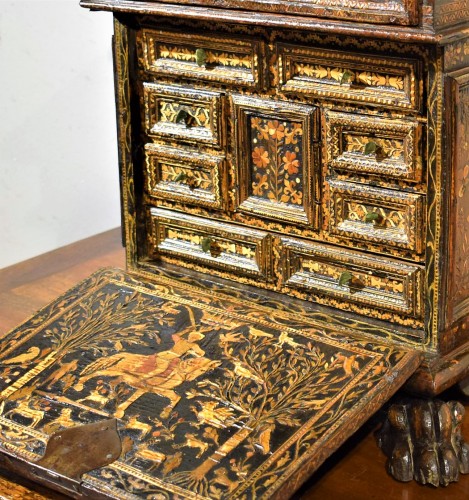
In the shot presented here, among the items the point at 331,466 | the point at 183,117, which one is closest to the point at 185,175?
the point at 183,117

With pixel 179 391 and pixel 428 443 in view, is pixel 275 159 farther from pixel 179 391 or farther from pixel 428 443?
pixel 428 443

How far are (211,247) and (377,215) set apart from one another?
1.77 feet

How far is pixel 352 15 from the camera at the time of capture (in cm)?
259

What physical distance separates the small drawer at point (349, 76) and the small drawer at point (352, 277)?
386mm

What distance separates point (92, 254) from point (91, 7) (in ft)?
4.39

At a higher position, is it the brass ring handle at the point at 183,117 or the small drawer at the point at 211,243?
the brass ring handle at the point at 183,117

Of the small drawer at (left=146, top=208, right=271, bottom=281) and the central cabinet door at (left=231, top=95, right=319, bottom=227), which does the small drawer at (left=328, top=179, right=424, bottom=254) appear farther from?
the small drawer at (left=146, top=208, right=271, bottom=281)

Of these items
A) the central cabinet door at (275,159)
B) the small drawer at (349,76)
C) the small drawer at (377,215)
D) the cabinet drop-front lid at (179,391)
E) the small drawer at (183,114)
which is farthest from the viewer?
the small drawer at (183,114)

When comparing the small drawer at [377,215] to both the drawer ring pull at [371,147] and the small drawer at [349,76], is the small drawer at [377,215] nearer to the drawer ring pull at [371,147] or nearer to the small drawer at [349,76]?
the drawer ring pull at [371,147]

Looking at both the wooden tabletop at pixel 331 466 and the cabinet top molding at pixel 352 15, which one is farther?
the wooden tabletop at pixel 331 466

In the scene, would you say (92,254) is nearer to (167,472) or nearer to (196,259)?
(196,259)

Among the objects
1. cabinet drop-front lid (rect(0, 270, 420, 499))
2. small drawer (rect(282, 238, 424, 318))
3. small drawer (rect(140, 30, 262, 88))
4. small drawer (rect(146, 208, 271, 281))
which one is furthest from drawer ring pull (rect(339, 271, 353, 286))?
small drawer (rect(140, 30, 262, 88))

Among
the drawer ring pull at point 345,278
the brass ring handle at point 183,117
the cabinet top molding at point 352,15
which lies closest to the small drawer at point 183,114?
the brass ring handle at point 183,117

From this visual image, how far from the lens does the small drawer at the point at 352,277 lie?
2787 millimetres
